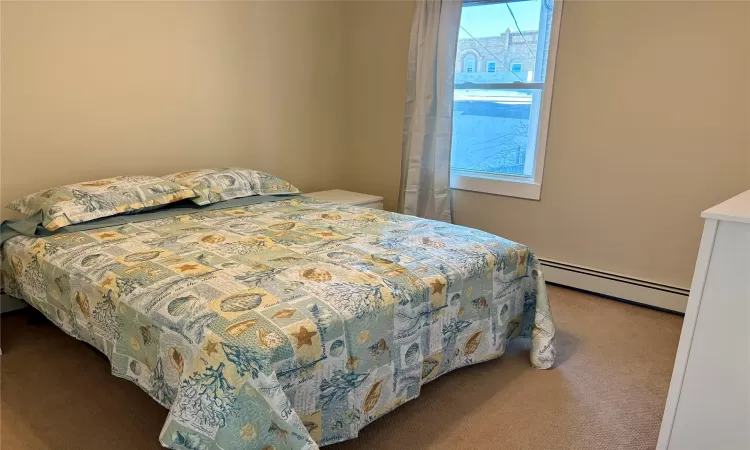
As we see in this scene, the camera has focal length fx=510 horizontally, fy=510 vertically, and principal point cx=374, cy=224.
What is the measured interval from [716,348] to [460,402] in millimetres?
875

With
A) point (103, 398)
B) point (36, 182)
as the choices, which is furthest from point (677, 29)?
point (36, 182)

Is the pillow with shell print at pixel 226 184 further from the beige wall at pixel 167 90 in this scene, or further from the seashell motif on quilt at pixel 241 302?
the seashell motif on quilt at pixel 241 302

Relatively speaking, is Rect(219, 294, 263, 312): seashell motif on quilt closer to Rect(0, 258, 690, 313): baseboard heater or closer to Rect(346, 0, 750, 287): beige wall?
Rect(0, 258, 690, 313): baseboard heater

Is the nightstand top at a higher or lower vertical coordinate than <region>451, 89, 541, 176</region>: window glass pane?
lower

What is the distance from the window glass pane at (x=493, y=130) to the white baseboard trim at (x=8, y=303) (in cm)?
266

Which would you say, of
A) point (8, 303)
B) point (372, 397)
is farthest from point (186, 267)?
point (8, 303)

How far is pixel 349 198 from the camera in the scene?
3.45 m

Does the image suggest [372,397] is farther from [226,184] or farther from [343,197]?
[343,197]

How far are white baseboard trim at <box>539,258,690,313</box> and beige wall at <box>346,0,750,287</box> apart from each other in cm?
5

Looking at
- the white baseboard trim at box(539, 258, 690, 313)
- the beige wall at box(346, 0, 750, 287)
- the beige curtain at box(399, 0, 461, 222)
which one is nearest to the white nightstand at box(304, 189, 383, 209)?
the beige curtain at box(399, 0, 461, 222)

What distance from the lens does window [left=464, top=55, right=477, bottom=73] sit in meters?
3.38

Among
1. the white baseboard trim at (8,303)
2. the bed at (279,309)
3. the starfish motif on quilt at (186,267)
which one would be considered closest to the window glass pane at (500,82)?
the bed at (279,309)

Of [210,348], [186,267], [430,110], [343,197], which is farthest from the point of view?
[343,197]

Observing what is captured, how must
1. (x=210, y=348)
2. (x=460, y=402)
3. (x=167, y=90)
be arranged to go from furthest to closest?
(x=167, y=90) → (x=460, y=402) → (x=210, y=348)
